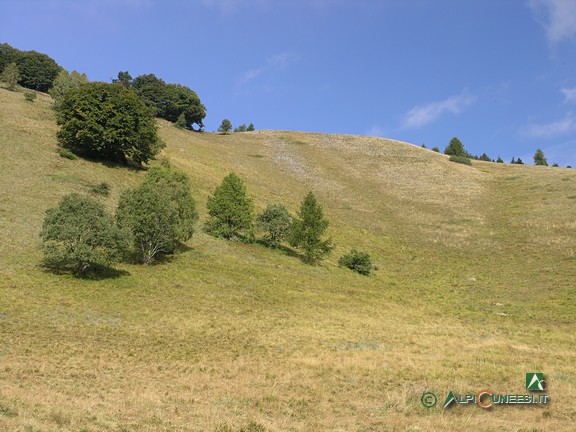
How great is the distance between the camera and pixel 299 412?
17.2m

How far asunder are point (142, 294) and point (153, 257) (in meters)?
9.83

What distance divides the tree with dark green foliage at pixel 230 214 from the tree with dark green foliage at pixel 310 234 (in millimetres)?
5398

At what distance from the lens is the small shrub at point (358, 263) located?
5406 cm

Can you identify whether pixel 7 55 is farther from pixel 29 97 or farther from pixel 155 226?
pixel 155 226

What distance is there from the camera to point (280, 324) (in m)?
32.0

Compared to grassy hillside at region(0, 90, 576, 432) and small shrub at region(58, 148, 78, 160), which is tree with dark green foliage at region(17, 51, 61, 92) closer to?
grassy hillside at region(0, 90, 576, 432)

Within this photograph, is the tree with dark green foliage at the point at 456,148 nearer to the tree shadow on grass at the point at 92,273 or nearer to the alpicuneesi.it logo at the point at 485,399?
the tree shadow on grass at the point at 92,273

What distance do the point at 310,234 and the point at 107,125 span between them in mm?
33431

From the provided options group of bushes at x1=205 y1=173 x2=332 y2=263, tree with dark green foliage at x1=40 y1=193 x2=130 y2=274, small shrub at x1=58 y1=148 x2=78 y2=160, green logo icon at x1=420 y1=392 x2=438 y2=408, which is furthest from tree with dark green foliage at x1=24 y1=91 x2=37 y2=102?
green logo icon at x1=420 y1=392 x2=438 y2=408

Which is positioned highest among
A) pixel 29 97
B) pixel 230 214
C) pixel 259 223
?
pixel 29 97

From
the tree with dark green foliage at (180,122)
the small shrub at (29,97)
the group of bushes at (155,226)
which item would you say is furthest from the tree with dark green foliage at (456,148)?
the small shrub at (29,97)

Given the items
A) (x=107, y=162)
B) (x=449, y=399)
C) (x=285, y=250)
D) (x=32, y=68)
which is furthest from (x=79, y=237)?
(x=32, y=68)

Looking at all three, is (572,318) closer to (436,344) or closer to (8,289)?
(436,344)

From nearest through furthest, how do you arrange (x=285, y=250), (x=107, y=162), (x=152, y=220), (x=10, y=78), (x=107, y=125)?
(x=152, y=220)
(x=285, y=250)
(x=107, y=125)
(x=107, y=162)
(x=10, y=78)
